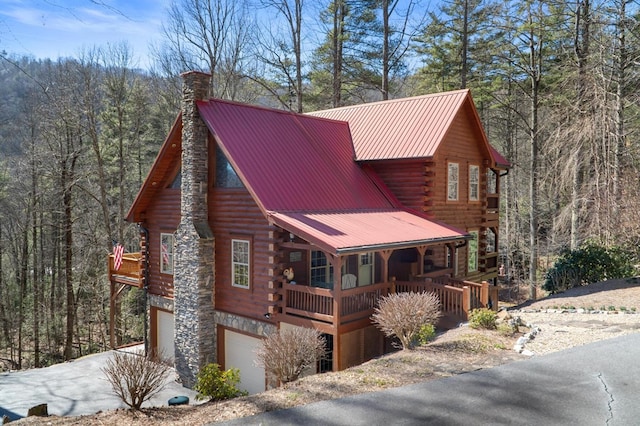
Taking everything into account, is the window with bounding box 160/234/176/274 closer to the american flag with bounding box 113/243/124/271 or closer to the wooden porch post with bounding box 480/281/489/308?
the american flag with bounding box 113/243/124/271

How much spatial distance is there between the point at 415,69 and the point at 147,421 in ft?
101

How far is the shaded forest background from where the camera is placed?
24.7 meters

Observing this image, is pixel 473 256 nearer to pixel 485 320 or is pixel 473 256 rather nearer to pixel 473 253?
pixel 473 253

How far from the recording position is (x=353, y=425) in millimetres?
6402

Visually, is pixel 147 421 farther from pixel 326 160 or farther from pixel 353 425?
Answer: pixel 326 160

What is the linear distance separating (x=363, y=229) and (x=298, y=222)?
1.98 meters

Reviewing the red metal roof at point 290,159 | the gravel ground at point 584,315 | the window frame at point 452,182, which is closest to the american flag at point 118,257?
the red metal roof at point 290,159

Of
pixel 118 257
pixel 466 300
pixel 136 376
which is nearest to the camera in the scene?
pixel 136 376

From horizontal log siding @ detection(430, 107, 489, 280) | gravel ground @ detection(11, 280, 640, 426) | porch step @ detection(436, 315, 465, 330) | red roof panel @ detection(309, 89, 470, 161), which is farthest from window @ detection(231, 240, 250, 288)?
horizontal log siding @ detection(430, 107, 489, 280)

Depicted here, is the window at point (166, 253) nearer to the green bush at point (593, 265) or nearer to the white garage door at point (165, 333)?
the white garage door at point (165, 333)

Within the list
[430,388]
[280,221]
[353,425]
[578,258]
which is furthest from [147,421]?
[578,258]

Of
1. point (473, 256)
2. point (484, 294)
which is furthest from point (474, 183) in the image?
point (484, 294)

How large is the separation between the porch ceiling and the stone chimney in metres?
3.26

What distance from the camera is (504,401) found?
7121 mm
